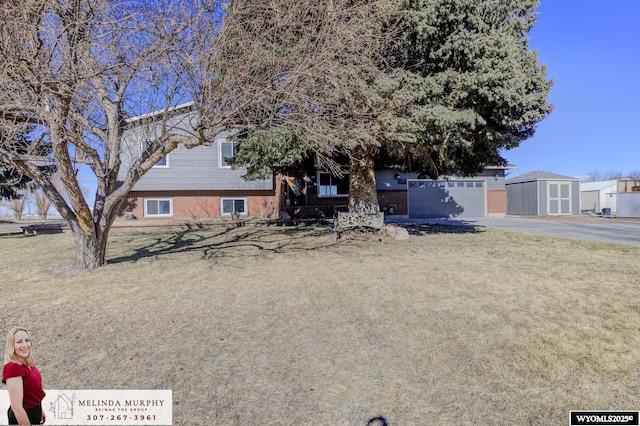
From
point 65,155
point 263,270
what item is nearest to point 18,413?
point 263,270

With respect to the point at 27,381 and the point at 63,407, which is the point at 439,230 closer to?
the point at 63,407

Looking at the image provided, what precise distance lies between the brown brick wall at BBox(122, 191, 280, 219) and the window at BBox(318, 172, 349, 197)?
2.66 metres

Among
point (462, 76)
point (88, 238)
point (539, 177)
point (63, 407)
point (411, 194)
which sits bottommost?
point (63, 407)

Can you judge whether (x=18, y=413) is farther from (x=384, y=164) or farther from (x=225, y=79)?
(x=384, y=164)

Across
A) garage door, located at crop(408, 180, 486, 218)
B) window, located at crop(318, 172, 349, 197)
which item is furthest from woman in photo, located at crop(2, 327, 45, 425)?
garage door, located at crop(408, 180, 486, 218)

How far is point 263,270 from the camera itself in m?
6.68

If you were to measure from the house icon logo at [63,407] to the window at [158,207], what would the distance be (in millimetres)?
16879

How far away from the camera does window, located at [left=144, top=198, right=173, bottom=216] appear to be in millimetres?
18203

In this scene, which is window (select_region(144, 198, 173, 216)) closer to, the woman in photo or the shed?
the woman in photo

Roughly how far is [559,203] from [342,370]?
28.2 meters

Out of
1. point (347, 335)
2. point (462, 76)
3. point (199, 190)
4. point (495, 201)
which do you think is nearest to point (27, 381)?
point (347, 335)

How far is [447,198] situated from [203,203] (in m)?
14.7

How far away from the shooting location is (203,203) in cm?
1862

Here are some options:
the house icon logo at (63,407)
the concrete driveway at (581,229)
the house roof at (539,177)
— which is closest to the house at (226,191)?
the concrete driveway at (581,229)
